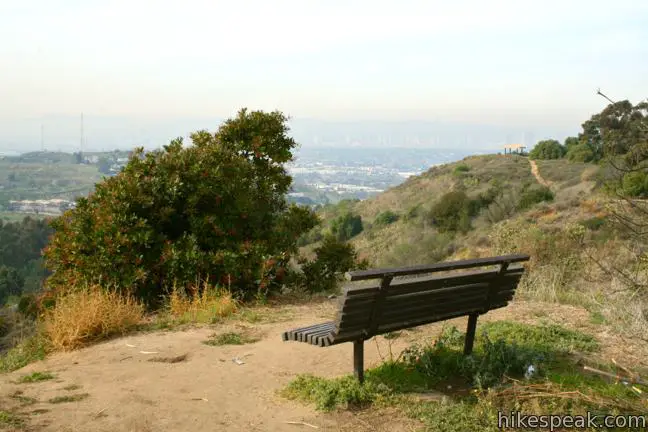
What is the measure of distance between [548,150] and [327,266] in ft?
170

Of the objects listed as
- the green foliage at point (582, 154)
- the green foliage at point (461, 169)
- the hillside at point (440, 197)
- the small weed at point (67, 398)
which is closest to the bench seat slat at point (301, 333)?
the small weed at point (67, 398)

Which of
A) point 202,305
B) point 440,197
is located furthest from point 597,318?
point 440,197

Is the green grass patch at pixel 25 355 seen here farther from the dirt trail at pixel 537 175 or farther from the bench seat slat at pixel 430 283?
the dirt trail at pixel 537 175

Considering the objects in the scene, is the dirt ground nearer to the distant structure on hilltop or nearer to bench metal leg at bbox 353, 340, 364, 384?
bench metal leg at bbox 353, 340, 364, 384

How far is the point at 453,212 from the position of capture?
3784cm

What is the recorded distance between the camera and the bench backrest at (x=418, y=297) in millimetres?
4922

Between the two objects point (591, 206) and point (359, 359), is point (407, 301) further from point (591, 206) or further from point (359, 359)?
point (591, 206)

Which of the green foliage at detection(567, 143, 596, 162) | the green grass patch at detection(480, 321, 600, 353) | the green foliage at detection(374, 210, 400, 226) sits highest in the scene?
the green foliage at detection(567, 143, 596, 162)

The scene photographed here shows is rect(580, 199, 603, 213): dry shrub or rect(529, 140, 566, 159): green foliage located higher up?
rect(529, 140, 566, 159): green foliage

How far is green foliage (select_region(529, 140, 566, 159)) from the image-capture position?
57656mm

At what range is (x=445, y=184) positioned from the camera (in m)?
54.8

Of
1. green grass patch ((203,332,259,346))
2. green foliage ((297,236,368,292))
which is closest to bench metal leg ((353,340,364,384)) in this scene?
green grass patch ((203,332,259,346))

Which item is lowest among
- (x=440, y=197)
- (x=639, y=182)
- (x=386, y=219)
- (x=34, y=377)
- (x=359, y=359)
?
(x=386, y=219)

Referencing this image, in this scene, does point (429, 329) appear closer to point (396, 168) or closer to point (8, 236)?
point (8, 236)
